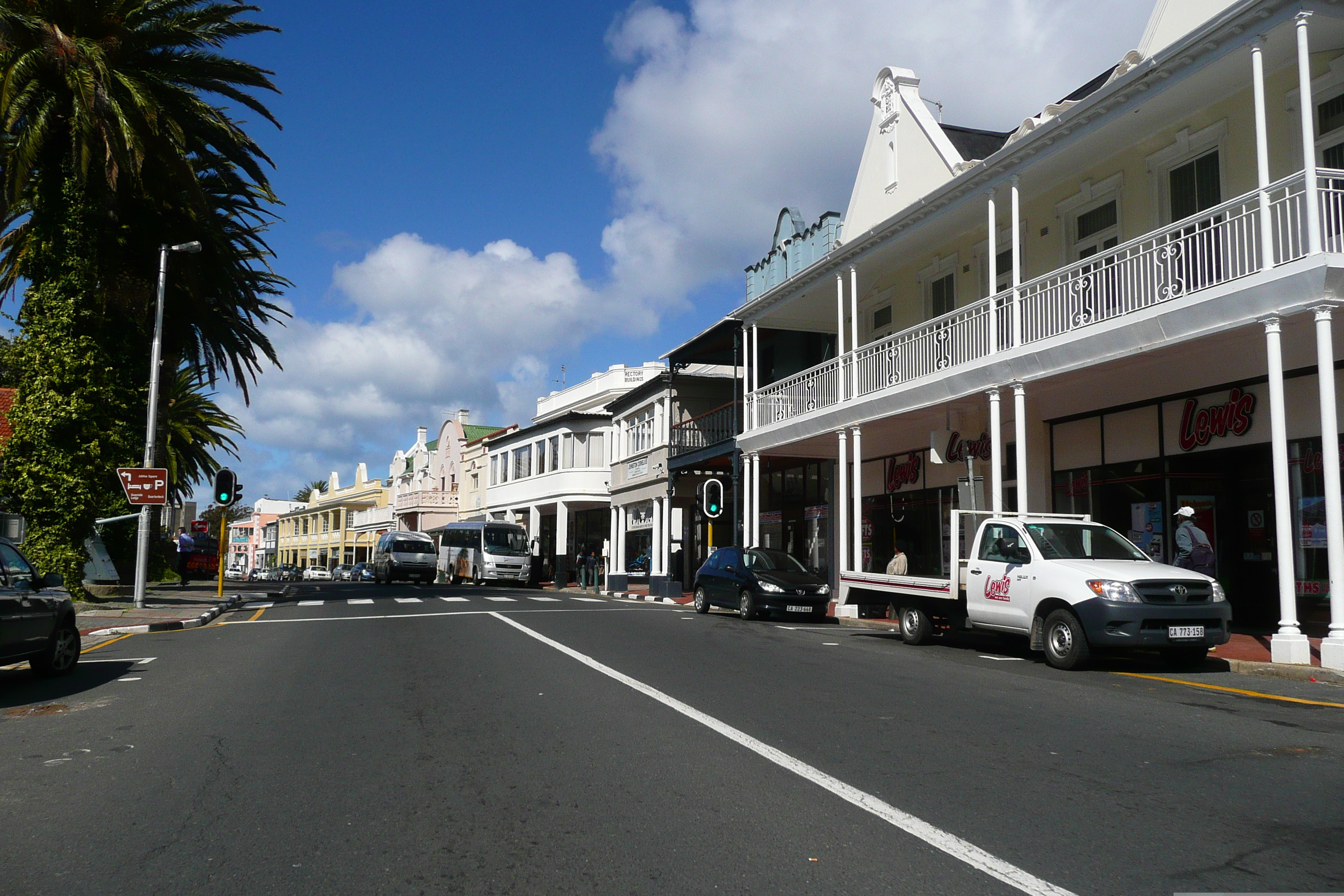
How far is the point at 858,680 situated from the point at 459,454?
55.1 metres

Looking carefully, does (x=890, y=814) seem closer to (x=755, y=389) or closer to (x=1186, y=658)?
(x=1186, y=658)

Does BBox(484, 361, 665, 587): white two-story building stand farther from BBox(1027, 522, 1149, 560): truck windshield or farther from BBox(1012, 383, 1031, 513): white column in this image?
BBox(1027, 522, 1149, 560): truck windshield

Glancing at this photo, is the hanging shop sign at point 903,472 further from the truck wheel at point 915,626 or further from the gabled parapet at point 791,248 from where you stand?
the truck wheel at point 915,626

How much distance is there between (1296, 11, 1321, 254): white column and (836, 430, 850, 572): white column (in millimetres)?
12815

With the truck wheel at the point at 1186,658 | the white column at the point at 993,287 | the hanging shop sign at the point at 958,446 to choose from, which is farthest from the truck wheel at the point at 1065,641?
the hanging shop sign at the point at 958,446

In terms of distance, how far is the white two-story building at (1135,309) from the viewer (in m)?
12.1

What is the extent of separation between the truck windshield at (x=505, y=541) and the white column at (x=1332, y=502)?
112 ft

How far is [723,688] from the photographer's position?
31.7ft

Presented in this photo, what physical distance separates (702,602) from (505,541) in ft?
69.9

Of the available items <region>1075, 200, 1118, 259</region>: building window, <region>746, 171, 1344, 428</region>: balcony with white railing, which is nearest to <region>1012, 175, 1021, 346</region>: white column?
<region>746, 171, 1344, 428</region>: balcony with white railing

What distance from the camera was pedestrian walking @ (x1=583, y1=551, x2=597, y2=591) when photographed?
3662 cm

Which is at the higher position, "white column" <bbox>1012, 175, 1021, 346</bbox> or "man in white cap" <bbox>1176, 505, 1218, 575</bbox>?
"white column" <bbox>1012, 175, 1021, 346</bbox>

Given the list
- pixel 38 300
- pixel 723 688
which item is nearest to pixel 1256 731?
pixel 723 688

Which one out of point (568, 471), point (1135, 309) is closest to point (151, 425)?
point (1135, 309)
